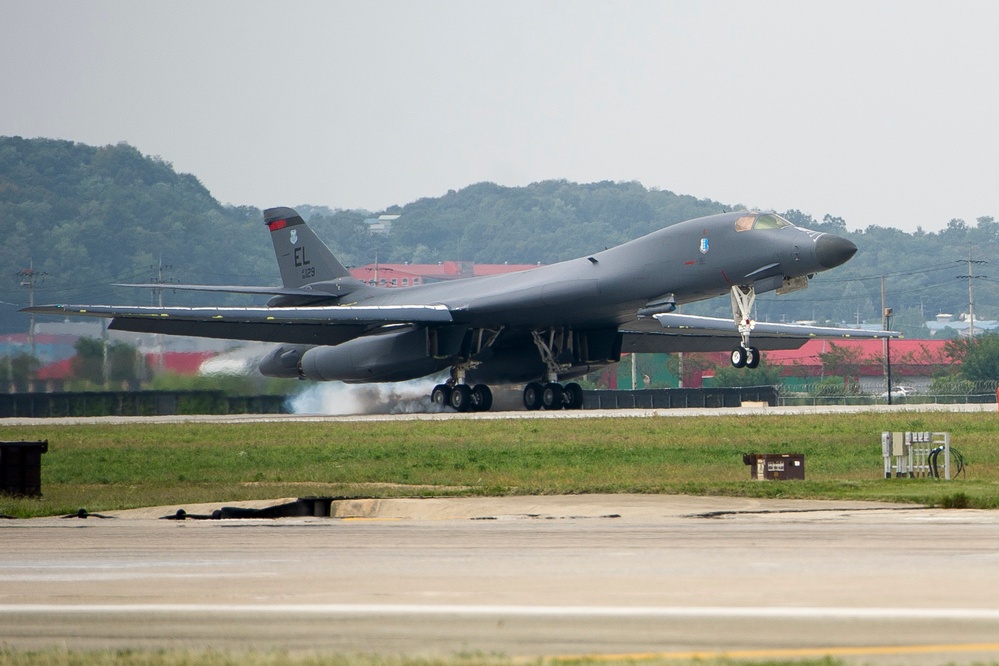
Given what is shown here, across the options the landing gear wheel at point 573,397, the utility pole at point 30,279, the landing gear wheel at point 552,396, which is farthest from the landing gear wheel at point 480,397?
the utility pole at point 30,279

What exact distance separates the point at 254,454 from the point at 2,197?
124369mm

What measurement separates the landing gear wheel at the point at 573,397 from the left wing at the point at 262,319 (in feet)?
14.0

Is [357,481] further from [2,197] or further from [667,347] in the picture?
[2,197]

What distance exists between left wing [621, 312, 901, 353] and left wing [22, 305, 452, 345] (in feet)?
25.3

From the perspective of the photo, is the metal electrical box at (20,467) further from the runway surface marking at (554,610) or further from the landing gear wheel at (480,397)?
the landing gear wheel at (480,397)

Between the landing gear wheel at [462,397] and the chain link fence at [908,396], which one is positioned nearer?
the landing gear wheel at [462,397]

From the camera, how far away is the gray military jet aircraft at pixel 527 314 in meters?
34.3

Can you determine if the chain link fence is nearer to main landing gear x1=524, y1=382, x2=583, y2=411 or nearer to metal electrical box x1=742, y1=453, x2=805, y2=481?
main landing gear x1=524, y1=382, x2=583, y2=411

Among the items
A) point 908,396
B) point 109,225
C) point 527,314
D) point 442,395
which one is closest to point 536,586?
point 527,314

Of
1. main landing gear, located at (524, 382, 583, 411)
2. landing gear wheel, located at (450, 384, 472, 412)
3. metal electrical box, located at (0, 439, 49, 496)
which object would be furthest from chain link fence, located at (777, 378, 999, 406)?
metal electrical box, located at (0, 439, 49, 496)

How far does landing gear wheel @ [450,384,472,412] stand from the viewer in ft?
137

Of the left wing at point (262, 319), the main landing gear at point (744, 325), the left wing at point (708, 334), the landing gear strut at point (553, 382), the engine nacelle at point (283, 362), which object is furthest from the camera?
the left wing at point (708, 334)

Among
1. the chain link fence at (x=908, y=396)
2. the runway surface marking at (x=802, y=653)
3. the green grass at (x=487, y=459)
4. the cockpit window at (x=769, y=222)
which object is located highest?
the cockpit window at (x=769, y=222)

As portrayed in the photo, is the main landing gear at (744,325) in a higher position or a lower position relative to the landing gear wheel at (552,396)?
higher
